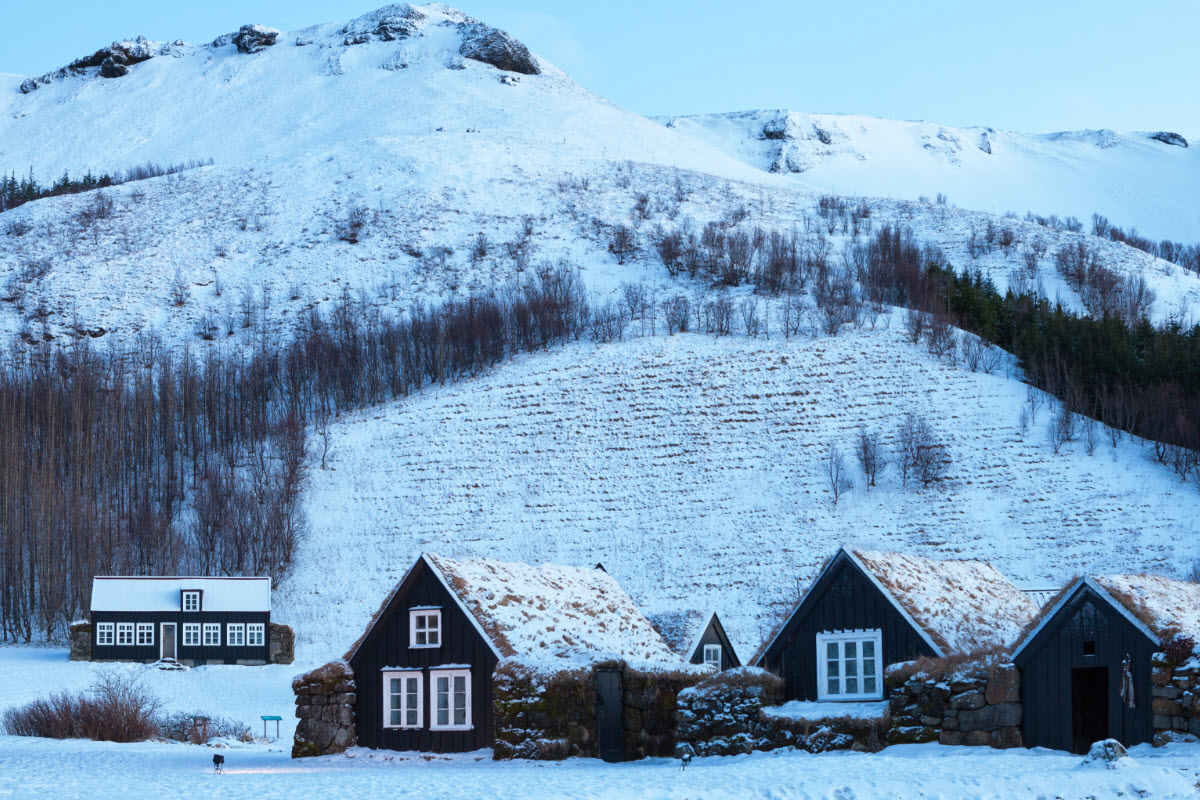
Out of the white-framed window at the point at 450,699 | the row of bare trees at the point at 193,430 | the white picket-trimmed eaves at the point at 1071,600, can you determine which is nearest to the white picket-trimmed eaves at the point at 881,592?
the white picket-trimmed eaves at the point at 1071,600

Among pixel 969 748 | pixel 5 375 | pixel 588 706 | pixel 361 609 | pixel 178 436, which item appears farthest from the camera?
pixel 5 375

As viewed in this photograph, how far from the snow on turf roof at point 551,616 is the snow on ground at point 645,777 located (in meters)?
2.18

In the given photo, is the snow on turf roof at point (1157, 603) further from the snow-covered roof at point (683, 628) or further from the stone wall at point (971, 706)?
the snow-covered roof at point (683, 628)

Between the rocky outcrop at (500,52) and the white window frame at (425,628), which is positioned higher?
the rocky outcrop at (500,52)

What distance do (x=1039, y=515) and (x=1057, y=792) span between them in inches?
1963

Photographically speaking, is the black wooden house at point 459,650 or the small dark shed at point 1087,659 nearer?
the small dark shed at point 1087,659

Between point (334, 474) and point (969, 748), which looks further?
point (334, 474)

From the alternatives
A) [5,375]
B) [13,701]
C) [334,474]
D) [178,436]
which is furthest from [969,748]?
[5,375]

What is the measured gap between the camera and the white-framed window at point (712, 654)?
36.0 meters

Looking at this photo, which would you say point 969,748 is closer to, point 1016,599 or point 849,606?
point 849,606

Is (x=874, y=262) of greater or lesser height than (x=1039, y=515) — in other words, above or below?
above

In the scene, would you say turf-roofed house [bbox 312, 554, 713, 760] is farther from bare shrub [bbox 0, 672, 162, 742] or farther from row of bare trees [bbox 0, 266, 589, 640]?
row of bare trees [bbox 0, 266, 589, 640]

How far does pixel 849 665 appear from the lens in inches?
920

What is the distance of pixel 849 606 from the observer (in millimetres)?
23609
